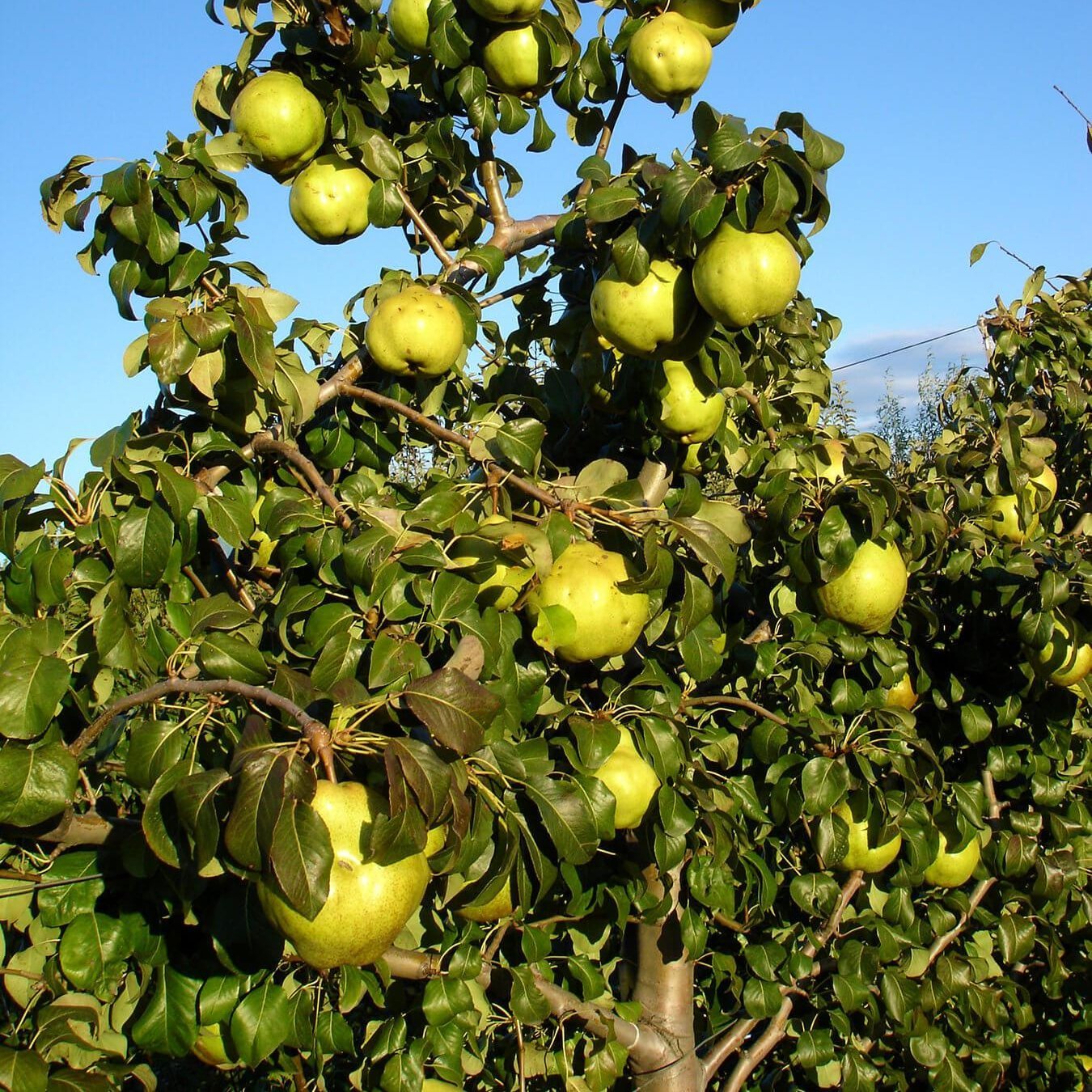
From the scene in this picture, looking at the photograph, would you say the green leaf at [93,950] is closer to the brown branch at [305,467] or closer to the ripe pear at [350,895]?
the ripe pear at [350,895]

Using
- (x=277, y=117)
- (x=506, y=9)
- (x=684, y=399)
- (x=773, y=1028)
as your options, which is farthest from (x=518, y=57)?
(x=773, y=1028)

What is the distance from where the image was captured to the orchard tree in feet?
3.96

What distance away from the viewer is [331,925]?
1.02 meters

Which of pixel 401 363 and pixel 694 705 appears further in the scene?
pixel 694 705

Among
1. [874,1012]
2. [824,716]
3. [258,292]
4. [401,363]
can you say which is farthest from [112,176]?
[874,1012]

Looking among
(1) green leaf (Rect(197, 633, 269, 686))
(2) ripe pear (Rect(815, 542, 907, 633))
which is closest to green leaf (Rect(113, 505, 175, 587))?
(1) green leaf (Rect(197, 633, 269, 686))

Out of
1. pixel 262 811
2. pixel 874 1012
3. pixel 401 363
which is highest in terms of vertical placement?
pixel 401 363

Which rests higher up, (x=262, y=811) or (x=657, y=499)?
(x=657, y=499)

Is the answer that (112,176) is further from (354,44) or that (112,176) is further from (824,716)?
(824,716)

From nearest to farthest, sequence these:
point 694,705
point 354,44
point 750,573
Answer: point 354,44
point 694,705
point 750,573

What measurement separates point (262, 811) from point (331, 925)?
0.64 feet

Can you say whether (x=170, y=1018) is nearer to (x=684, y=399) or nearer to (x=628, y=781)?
(x=628, y=781)

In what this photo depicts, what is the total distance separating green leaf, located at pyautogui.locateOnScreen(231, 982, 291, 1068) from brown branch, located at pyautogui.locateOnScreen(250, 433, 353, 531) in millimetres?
636

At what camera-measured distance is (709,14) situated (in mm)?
1778
